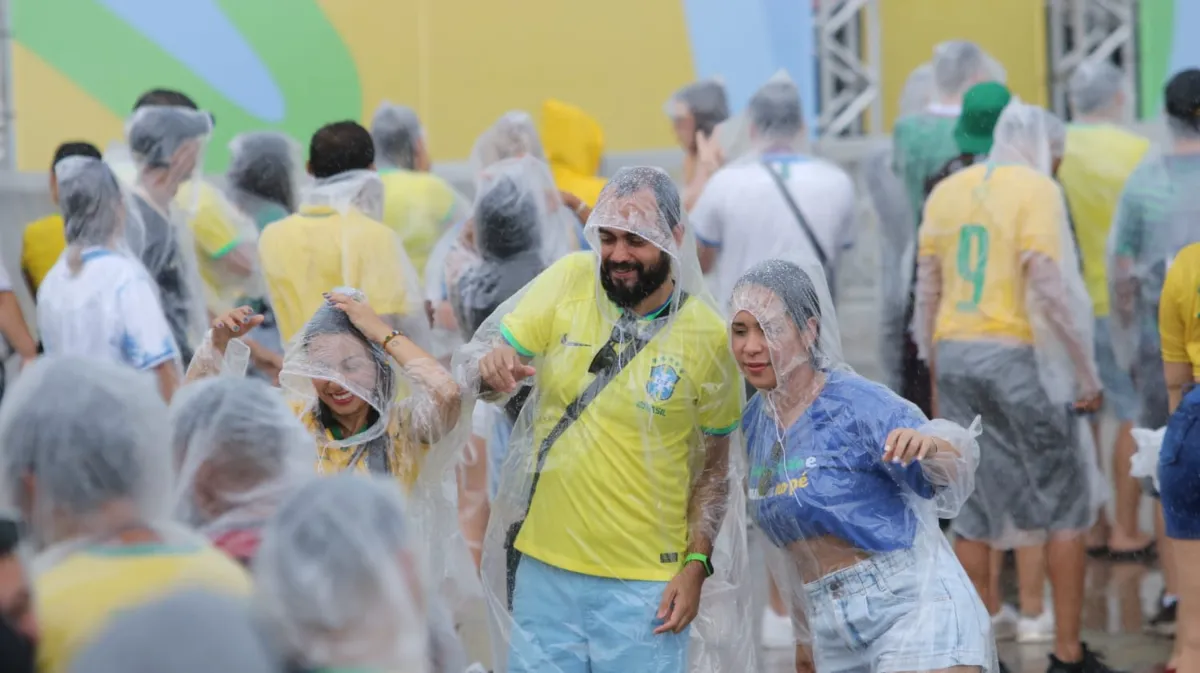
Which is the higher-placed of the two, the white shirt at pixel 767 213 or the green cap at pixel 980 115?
the green cap at pixel 980 115

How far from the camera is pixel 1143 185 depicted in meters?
5.86

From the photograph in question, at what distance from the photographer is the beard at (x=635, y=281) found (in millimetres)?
3699

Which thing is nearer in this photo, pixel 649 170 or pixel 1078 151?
pixel 649 170

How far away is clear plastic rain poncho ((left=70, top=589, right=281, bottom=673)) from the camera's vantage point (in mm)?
1912

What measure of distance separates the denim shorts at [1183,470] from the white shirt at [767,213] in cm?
171

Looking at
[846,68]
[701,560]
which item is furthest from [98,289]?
[846,68]

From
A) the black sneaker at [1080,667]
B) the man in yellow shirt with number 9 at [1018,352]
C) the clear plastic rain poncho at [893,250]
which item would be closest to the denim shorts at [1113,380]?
the clear plastic rain poncho at [893,250]

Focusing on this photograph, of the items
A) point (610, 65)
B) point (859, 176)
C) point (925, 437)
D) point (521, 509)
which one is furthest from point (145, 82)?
point (925, 437)

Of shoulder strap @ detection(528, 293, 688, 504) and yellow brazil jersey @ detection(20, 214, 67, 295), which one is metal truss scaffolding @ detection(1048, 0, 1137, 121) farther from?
shoulder strap @ detection(528, 293, 688, 504)

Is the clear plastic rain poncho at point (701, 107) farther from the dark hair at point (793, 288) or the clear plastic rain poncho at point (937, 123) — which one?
the dark hair at point (793, 288)

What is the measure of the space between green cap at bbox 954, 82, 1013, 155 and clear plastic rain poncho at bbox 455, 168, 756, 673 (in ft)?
7.41

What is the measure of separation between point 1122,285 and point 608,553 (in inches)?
124

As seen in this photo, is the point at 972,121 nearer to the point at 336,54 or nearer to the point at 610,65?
the point at 610,65

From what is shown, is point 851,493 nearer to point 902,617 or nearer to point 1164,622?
point 902,617
